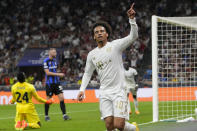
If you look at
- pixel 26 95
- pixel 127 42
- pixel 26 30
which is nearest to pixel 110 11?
pixel 26 30

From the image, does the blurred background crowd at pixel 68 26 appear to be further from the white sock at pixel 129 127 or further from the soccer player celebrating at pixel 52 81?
the white sock at pixel 129 127

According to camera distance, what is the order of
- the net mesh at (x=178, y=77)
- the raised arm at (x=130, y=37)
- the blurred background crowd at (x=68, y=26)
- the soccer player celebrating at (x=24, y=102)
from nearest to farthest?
the raised arm at (x=130, y=37)
the soccer player celebrating at (x=24, y=102)
the net mesh at (x=178, y=77)
the blurred background crowd at (x=68, y=26)

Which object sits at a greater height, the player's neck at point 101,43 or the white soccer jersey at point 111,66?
the player's neck at point 101,43

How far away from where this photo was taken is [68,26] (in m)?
34.2

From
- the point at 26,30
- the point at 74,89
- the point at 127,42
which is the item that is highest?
the point at 26,30

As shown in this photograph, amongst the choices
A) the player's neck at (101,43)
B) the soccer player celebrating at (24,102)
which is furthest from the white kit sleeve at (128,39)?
the soccer player celebrating at (24,102)

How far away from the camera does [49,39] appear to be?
109ft

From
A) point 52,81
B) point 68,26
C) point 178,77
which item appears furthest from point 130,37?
point 68,26

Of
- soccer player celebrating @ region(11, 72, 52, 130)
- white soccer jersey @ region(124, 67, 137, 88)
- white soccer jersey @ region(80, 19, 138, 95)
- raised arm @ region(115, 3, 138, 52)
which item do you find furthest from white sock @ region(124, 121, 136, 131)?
white soccer jersey @ region(124, 67, 137, 88)

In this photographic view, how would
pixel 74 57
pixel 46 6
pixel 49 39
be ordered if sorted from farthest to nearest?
pixel 46 6, pixel 49 39, pixel 74 57

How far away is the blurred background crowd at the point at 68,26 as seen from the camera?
A: 3011 centimetres

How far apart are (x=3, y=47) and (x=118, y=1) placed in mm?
8990

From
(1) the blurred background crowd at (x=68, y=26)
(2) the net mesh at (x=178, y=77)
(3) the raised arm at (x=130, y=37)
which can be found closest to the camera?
(3) the raised arm at (x=130, y=37)

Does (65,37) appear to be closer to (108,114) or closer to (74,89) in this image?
(74,89)
